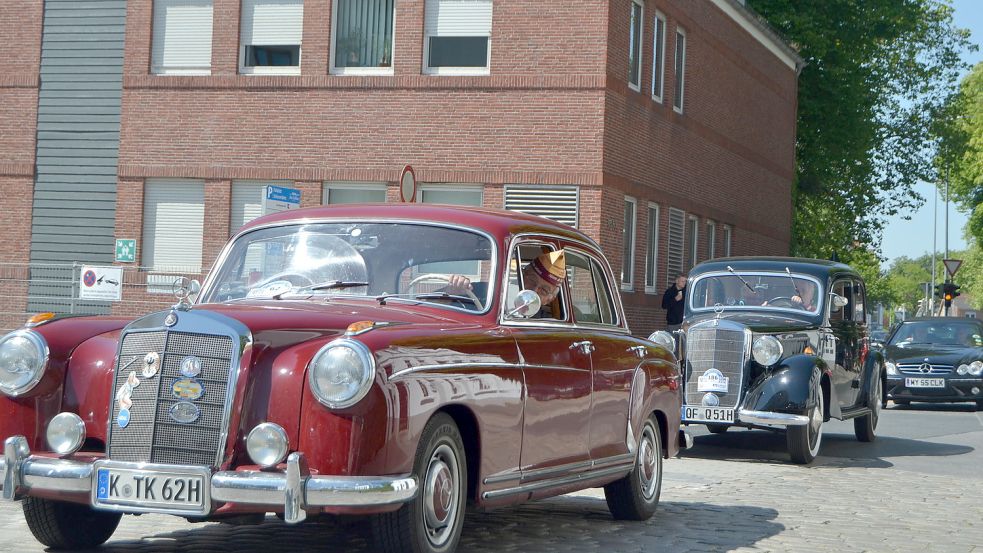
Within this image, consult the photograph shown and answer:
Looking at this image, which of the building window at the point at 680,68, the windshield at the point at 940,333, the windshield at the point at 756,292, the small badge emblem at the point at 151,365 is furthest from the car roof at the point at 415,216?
the building window at the point at 680,68

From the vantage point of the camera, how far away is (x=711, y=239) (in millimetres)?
33188

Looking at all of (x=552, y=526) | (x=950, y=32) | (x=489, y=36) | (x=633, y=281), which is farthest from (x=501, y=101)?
(x=950, y=32)

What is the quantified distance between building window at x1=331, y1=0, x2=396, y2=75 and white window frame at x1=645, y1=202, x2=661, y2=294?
6649mm

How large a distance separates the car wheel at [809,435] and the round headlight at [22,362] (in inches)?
336

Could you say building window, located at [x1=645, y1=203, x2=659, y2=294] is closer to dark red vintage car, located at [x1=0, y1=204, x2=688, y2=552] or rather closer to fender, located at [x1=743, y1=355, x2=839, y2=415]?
fender, located at [x1=743, y1=355, x2=839, y2=415]

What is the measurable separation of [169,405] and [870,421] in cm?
1197

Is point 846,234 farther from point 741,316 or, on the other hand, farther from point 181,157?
point 741,316

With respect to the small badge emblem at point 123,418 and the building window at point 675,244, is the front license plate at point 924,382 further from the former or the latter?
the small badge emblem at point 123,418

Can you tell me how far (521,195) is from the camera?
971 inches

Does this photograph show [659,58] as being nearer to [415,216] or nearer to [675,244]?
[675,244]

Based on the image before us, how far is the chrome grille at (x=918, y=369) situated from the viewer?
23281 mm

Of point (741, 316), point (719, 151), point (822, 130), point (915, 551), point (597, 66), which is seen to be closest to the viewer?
point (915, 551)

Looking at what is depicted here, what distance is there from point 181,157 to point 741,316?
14.6 m

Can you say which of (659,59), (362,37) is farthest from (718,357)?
(659,59)
